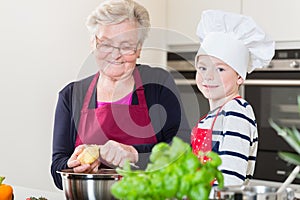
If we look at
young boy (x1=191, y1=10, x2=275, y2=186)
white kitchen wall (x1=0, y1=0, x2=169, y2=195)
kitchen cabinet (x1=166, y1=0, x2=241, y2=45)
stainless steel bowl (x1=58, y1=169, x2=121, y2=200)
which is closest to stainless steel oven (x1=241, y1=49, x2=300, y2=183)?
kitchen cabinet (x1=166, y1=0, x2=241, y2=45)

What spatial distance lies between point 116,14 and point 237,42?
37 cm

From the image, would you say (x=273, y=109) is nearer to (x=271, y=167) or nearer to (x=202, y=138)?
(x=271, y=167)

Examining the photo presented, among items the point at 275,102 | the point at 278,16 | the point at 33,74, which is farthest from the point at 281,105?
the point at 33,74

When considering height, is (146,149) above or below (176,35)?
below

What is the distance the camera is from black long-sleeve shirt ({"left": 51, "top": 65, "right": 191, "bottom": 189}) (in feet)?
5.57

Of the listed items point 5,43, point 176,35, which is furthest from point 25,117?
point 176,35

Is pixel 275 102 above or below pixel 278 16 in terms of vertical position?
below

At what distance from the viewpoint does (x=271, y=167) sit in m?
3.19

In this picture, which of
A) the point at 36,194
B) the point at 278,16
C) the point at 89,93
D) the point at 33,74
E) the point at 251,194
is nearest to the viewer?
the point at 251,194

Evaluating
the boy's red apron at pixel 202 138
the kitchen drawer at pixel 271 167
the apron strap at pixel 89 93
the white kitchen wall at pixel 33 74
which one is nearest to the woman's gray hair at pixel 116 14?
the apron strap at pixel 89 93

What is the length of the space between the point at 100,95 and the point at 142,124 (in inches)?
8.2

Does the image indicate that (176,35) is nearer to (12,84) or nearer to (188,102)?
(188,102)

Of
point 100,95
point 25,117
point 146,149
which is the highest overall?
point 100,95

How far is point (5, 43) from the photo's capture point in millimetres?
2893
